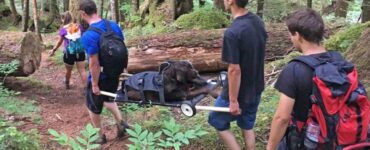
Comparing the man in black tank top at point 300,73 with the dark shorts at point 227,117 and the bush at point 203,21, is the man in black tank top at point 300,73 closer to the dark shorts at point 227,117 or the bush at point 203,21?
the dark shorts at point 227,117

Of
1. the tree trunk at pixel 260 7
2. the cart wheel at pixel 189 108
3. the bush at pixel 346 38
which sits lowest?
the cart wheel at pixel 189 108

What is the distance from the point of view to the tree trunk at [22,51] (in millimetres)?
9711

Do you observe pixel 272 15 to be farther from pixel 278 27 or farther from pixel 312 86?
pixel 312 86

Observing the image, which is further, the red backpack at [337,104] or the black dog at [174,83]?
the black dog at [174,83]

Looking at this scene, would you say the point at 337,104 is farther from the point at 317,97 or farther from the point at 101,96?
the point at 101,96

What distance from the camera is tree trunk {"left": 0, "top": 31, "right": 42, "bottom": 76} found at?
31.9ft

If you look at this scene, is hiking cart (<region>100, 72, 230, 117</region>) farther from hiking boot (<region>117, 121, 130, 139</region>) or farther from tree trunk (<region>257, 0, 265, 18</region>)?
tree trunk (<region>257, 0, 265, 18</region>)

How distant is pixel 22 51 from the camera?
391 inches

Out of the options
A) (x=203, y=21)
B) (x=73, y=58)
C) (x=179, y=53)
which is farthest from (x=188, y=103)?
(x=203, y=21)

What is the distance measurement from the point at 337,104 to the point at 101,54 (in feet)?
10.6

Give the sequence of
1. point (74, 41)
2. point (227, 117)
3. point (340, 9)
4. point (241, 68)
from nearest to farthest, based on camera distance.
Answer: point (241, 68), point (227, 117), point (74, 41), point (340, 9)

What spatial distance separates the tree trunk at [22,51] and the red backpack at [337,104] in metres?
7.98

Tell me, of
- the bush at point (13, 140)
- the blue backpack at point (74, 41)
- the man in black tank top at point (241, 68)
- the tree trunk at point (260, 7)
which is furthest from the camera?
the tree trunk at point (260, 7)

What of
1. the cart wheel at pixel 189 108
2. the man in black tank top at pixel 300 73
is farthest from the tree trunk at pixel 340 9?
the man in black tank top at pixel 300 73
